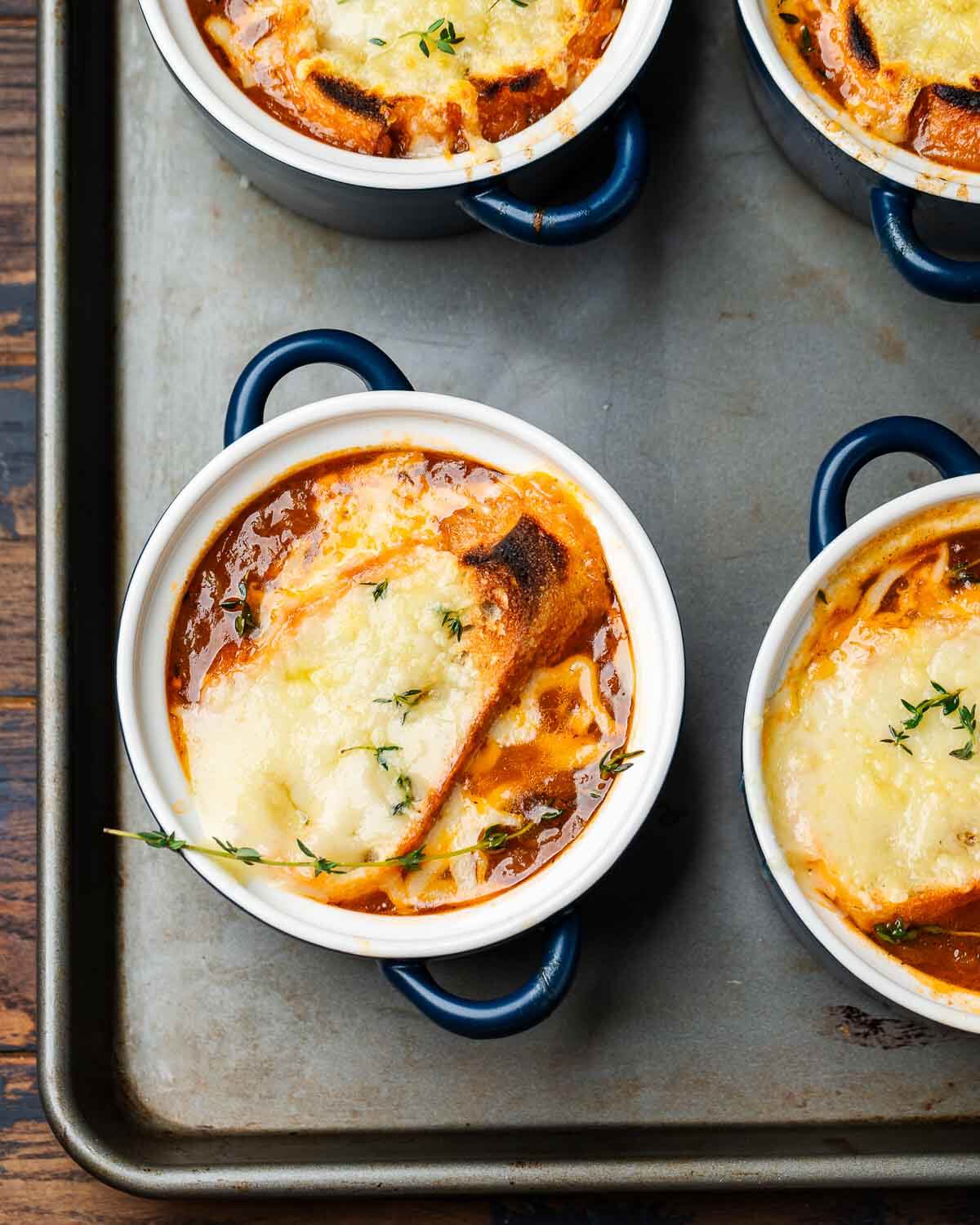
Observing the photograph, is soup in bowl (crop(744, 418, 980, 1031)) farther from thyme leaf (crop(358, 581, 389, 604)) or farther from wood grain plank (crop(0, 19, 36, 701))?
wood grain plank (crop(0, 19, 36, 701))

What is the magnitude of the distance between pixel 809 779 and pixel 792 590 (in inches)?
8.8

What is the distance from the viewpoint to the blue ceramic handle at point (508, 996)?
157 centimetres

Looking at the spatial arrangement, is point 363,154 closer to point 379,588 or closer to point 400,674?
point 379,588

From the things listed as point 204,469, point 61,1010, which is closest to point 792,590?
point 204,469

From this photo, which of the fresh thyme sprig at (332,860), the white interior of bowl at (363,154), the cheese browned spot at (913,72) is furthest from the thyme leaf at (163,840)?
the cheese browned spot at (913,72)

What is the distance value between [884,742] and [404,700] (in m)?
0.56

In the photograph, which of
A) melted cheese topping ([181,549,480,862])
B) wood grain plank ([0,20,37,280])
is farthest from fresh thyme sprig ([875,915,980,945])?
wood grain plank ([0,20,37,280])

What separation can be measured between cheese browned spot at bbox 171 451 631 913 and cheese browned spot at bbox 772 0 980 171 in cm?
62

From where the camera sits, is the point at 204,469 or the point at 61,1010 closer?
the point at 204,469

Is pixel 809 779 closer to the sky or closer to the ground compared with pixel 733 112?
closer to the ground

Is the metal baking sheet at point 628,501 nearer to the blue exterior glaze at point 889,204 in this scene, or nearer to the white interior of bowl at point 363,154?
the blue exterior glaze at point 889,204

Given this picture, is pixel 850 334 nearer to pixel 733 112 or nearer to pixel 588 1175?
pixel 733 112

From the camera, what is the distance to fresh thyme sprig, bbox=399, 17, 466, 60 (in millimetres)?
1643

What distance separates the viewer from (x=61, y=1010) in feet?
5.81
